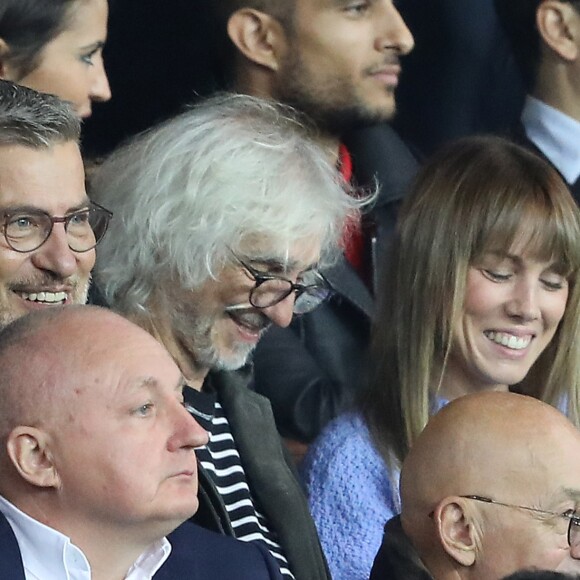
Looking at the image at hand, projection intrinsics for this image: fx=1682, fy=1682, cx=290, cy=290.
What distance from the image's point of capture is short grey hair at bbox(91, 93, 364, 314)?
2752mm

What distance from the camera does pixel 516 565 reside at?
228 cm

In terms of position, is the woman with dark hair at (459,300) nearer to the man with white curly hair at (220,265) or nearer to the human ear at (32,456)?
the man with white curly hair at (220,265)

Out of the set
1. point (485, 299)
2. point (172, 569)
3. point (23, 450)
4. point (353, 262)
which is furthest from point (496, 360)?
point (23, 450)

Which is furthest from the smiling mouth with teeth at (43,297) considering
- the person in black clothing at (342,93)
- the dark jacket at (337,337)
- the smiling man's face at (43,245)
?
the person in black clothing at (342,93)

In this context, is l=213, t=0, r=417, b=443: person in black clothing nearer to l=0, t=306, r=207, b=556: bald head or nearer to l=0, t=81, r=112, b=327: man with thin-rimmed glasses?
l=0, t=81, r=112, b=327: man with thin-rimmed glasses

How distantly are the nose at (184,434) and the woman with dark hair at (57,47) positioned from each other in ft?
3.06

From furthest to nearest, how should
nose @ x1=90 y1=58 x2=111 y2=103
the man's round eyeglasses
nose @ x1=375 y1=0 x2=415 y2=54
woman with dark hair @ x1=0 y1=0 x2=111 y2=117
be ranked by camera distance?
nose @ x1=375 y1=0 x2=415 y2=54, nose @ x1=90 y1=58 x2=111 y2=103, woman with dark hair @ x1=0 y1=0 x2=111 y2=117, the man's round eyeglasses

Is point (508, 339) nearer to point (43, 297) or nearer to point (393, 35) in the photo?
point (43, 297)

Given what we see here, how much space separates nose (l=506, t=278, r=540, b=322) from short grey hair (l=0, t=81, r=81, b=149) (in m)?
0.81

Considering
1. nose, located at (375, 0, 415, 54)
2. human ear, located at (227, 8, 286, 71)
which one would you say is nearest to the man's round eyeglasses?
human ear, located at (227, 8, 286, 71)

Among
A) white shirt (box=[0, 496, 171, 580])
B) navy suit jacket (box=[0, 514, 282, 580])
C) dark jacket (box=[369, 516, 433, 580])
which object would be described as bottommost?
navy suit jacket (box=[0, 514, 282, 580])

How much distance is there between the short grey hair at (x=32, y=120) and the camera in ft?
8.08

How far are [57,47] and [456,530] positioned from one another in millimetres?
1282

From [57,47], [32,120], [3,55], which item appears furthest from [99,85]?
[32,120]
